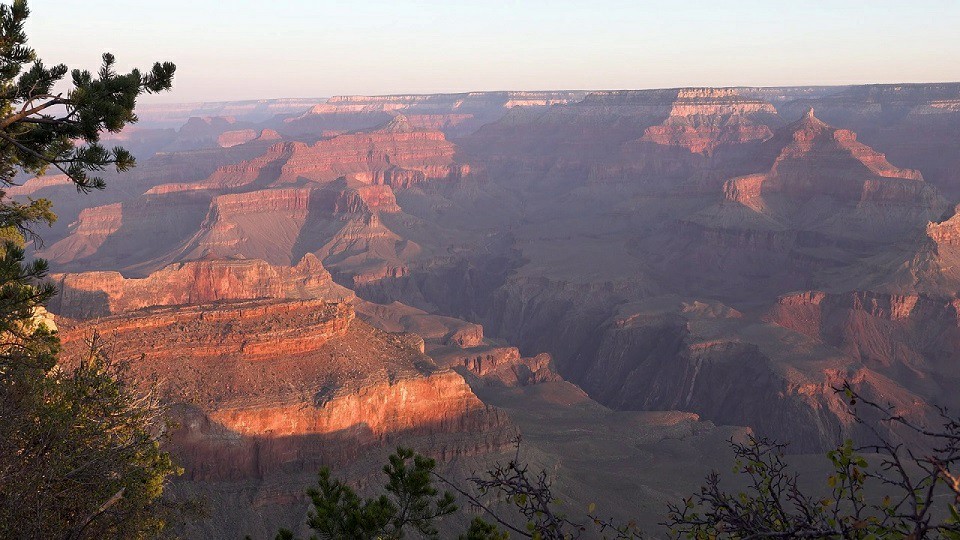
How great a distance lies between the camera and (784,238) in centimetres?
16788

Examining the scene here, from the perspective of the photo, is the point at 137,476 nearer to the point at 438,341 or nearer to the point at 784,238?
the point at 438,341

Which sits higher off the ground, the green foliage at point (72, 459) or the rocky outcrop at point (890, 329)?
the green foliage at point (72, 459)

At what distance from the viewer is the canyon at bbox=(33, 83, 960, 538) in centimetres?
4969

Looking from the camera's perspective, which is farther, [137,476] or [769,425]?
[769,425]

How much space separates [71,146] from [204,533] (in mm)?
27777

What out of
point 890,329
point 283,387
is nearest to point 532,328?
point 890,329

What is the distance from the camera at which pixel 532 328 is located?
494 ft

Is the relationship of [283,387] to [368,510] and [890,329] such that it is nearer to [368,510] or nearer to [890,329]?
[368,510]

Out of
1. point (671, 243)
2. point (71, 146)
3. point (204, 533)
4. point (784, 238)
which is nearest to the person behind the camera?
point (71, 146)

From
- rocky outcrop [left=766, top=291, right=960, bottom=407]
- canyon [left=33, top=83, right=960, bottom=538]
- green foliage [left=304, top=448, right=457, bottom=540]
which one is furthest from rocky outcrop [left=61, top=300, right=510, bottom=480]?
rocky outcrop [left=766, top=291, right=960, bottom=407]

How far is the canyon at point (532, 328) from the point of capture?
163 ft

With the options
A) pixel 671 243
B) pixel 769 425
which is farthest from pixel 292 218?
pixel 769 425

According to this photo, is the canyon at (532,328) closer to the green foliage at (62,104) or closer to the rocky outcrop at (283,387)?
the rocky outcrop at (283,387)

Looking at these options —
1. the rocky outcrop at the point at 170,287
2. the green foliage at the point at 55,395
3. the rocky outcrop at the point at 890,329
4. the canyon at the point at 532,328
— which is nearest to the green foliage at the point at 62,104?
the green foliage at the point at 55,395
